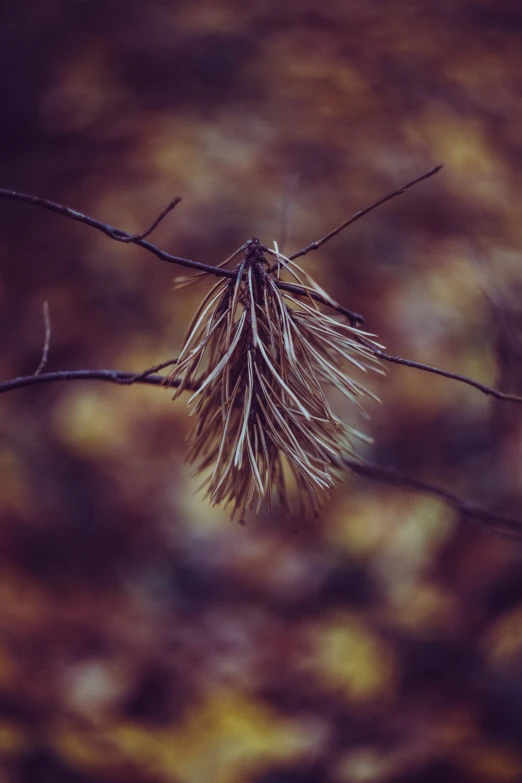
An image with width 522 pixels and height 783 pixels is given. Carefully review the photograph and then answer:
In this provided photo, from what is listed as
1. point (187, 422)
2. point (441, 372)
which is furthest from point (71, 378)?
point (187, 422)

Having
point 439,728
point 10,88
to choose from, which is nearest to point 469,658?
point 439,728

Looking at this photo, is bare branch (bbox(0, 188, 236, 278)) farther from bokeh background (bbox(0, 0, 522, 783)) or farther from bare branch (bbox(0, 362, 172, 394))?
bokeh background (bbox(0, 0, 522, 783))

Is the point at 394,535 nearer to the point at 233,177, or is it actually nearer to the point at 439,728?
the point at 439,728

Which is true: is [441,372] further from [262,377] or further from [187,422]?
[187,422]

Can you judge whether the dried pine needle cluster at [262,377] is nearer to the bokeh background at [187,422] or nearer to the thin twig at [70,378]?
the thin twig at [70,378]

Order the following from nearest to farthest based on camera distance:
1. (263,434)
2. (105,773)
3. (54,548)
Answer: (263,434), (105,773), (54,548)

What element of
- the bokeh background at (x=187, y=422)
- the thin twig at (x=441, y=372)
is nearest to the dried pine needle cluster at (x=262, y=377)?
the thin twig at (x=441, y=372)

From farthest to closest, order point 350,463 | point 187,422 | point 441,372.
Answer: point 187,422, point 350,463, point 441,372
